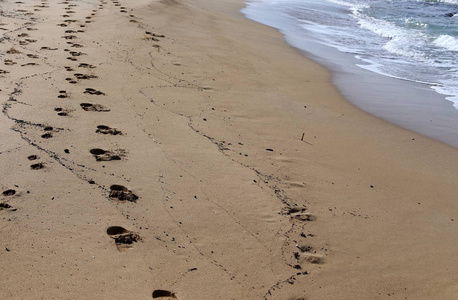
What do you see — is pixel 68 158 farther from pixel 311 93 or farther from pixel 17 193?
pixel 311 93

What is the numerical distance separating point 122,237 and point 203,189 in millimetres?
887

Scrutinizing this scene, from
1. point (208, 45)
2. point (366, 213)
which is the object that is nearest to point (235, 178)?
point (366, 213)

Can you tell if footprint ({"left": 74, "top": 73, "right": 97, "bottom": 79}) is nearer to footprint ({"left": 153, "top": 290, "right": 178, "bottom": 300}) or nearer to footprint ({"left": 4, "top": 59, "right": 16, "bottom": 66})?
footprint ({"left": 4, "top": 59, "right": 16, "bottom": 66})

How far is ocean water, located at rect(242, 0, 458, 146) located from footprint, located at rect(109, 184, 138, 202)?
12.7 ft

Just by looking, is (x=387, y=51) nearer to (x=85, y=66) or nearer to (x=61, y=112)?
(x=85, y=66)

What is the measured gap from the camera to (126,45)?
762cm

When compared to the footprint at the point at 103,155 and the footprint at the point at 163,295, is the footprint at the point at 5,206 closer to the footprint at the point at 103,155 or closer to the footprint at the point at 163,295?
the footprint at the point at 103,155

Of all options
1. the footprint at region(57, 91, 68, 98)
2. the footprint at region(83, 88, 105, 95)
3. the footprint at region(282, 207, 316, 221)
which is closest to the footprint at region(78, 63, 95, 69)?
the footprint at region(83, 88, 105, 95)

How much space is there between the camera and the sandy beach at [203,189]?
274 centimetres

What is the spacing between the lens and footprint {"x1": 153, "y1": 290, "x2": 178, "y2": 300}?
2535mm

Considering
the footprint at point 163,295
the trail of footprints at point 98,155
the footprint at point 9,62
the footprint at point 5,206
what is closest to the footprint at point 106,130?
the trail of footprints at point 98,155

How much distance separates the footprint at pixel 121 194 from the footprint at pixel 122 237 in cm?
35

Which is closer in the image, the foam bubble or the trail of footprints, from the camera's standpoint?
the trail of footprints

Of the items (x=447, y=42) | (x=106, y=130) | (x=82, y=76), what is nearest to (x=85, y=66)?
(x=82, y=76)
